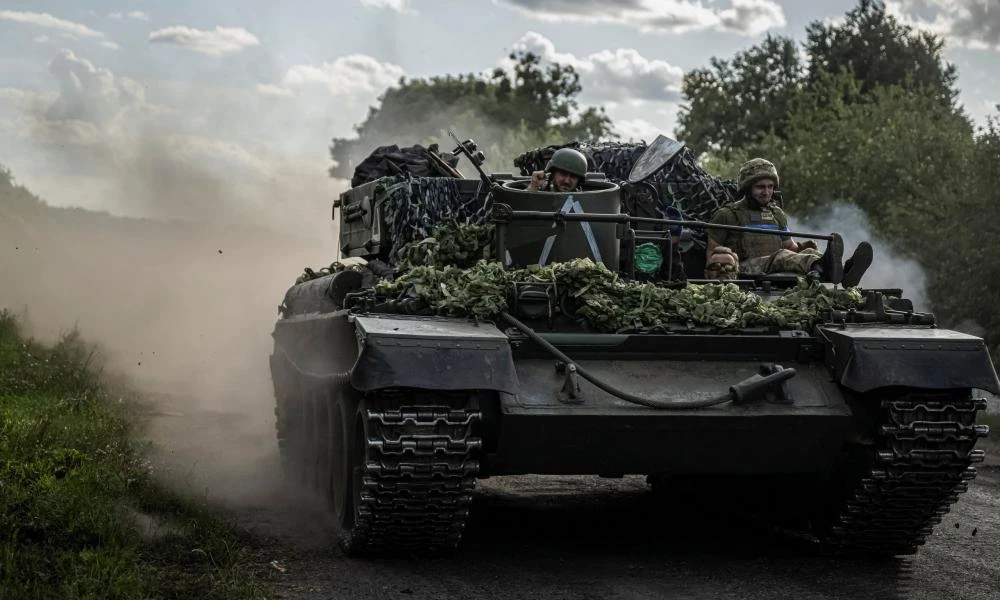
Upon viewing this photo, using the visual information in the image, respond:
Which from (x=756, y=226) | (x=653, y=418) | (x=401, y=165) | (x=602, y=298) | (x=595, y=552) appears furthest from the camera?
(x=401, y=165)

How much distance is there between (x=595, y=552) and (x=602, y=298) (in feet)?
4.69

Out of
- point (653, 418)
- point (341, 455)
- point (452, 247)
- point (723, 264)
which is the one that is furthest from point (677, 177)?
point (653, 418)

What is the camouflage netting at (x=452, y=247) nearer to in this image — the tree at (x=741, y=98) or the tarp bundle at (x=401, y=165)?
the tarp bundle at (x=401, y=165)

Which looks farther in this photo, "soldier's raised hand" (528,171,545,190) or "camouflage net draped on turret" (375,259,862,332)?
"soldier's raised hand" (528,171,545,190)

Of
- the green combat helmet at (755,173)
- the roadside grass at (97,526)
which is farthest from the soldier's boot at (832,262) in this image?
the roadside grass at (97,526)

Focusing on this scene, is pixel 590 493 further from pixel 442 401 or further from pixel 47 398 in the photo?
pixel 47 398

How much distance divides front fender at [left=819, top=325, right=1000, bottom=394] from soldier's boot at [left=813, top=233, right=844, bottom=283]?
166 cm

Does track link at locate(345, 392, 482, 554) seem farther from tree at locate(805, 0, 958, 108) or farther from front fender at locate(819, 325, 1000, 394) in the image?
tree at locate(805, 0, 958, 108)

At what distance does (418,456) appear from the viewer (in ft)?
23.9

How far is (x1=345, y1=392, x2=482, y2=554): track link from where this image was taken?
729cm

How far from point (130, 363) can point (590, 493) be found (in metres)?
9.75

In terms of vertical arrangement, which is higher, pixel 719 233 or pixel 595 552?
pixel 719 233

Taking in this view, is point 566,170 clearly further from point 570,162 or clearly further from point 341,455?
point 341,455

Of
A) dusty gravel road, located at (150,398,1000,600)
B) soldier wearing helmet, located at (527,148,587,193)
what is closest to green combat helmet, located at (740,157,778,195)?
soldier wearing helmet, located at (527,148,587,193)
